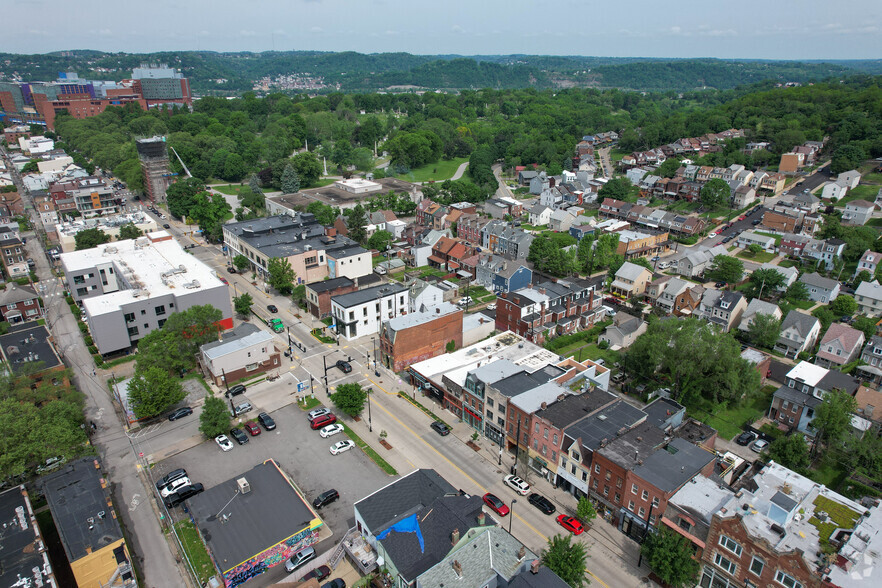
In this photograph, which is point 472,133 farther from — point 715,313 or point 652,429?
point 652,429

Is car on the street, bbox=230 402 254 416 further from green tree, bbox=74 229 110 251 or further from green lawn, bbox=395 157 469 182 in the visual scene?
green lawn, bbox=395 157 469 182

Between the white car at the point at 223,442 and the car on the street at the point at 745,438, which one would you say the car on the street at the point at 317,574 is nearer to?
the white car at the point at 223,442

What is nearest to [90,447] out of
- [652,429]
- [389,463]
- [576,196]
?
[389,463]

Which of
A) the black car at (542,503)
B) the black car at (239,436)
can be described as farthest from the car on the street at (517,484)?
the black car at (239,436)

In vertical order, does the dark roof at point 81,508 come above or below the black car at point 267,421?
above

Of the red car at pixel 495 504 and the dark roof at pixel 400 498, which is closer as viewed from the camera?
the dark roof at pixel 400 498

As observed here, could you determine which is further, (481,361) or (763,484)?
(481,361)

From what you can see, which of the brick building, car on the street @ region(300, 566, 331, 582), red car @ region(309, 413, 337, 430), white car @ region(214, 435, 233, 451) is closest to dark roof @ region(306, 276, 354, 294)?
the brick building

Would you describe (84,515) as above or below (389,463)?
above
